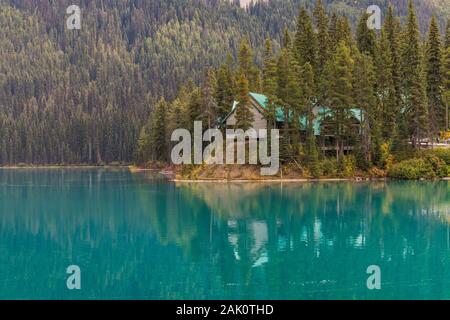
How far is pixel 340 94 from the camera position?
72.4 m

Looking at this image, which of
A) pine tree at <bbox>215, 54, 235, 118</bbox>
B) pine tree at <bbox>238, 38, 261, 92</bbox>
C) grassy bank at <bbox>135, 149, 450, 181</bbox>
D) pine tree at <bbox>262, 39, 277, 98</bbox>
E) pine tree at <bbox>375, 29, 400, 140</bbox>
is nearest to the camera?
grassy bank at <bbox>135, 149, 450, 181</bbox>

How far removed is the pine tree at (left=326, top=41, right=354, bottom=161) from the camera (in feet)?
237

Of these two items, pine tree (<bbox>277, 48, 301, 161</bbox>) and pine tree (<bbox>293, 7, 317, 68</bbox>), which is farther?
pine tree (<bbox>293, 7, 317, 68</bbox>)

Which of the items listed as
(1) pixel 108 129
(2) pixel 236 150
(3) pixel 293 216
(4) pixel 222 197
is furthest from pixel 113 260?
(1) pixel 108 129

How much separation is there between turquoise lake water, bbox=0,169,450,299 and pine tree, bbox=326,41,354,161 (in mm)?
18387

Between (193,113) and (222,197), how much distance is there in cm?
3282

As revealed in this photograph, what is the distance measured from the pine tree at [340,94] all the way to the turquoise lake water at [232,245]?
18.4m

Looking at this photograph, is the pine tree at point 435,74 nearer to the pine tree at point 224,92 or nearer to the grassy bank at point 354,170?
the grassy bank at point 354,170

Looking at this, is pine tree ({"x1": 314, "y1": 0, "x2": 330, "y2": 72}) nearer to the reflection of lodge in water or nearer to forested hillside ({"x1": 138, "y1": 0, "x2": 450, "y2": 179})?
forested hillside ({"x1": 138, "y1": 0, "x2": 450, "y2": 179})

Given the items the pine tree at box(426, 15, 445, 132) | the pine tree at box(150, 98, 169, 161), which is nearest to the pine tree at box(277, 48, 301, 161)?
the pine tree at box(426, 15, 445, 132)

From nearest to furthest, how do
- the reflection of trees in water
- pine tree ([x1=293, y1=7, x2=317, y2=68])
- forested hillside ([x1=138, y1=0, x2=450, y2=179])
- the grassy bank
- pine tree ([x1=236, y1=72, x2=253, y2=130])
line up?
1. the reflection of trees in water
2. the grassy bank
3. forested hillside ([x1=138, y1=0, x2=450, y2=179])
4. pine tree ([x1=236, y1=72, x2=253, y2=130])
5. pine tree ([x1=293, y1=7, x2=317, y2=68])

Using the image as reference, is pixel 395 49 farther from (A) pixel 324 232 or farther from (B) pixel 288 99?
(A) pixel 324 232

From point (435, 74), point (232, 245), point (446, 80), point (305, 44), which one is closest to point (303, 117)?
point (305, 44)
